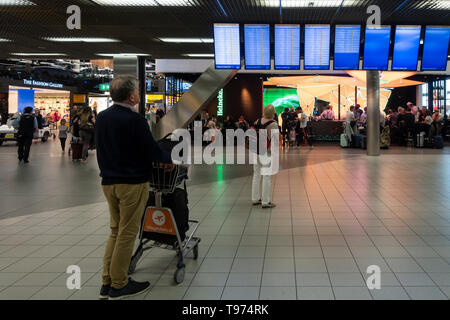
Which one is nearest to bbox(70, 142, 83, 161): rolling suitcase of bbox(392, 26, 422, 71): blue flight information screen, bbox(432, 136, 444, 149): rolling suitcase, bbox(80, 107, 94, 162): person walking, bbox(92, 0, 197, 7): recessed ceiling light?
Answer: bbox(80, 107, 94, 162): person walking

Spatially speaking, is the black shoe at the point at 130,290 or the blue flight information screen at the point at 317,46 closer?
the black shoe at the point at 130,290

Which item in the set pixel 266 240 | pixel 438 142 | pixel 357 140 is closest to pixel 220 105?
pixel 357 140

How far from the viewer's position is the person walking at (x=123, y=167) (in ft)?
10.2

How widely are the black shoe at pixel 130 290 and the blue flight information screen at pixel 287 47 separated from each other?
787cm

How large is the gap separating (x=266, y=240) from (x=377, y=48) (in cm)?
723

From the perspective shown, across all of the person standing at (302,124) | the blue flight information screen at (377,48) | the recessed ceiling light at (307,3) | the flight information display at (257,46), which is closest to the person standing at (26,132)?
the flight information display at (257,46)

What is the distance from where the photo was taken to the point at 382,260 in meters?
4.04

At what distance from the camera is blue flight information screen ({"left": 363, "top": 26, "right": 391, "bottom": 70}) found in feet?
33.0

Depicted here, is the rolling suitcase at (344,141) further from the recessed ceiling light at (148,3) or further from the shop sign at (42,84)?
the shop sign at (42,84)

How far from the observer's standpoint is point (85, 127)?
12570 millimetres

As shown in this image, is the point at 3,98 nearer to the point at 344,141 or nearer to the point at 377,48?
the point at 344,141

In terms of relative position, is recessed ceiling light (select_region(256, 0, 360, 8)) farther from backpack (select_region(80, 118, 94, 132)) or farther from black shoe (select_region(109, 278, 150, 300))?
backpack (select_region(80, 118, 94, 132))

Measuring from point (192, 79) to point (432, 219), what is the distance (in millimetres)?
22210

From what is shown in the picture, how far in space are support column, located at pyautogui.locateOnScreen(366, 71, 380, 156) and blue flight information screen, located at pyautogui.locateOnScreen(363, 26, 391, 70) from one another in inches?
122
